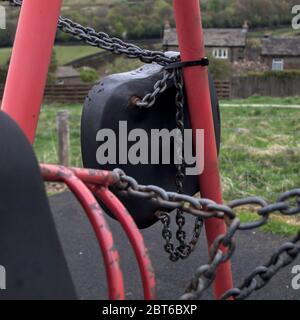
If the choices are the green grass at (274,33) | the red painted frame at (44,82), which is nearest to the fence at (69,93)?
the green grass at (274,33)

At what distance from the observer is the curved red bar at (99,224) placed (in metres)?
0.64

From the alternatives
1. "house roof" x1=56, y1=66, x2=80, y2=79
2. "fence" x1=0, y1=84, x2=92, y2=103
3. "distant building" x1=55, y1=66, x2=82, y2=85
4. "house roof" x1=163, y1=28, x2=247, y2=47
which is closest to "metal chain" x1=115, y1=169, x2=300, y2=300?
"fence" x1=0, y1=84, x2=92, y2=103

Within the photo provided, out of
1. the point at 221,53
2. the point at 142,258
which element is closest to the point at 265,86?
the point at 221,53

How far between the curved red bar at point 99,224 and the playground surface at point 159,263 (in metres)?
1.35

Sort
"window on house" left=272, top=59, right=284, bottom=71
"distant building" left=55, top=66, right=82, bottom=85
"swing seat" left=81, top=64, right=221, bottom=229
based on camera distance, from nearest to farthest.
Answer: "swing seat" left=81, top=64, right=221, bottom=229 → "distant building" left=55, top=66, right=82, bottom=85 → "window on house" left=272, top=59, right=284, bottom=71

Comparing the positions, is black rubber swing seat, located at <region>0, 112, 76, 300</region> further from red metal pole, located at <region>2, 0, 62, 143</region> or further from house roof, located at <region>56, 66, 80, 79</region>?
house roof, located at <region>56, 66, 80, 79</region>

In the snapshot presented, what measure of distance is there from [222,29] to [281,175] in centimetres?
1824

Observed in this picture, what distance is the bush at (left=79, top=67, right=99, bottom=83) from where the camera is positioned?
16.9 meters

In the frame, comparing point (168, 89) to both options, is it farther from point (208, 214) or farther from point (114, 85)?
point (208, 214)

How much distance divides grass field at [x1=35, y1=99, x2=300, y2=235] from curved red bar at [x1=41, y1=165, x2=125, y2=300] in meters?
2.10

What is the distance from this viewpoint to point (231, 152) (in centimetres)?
462

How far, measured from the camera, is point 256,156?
4.45 metres

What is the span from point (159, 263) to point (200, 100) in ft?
4.26

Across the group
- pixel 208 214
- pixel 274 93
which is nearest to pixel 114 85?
pixel 208 214
